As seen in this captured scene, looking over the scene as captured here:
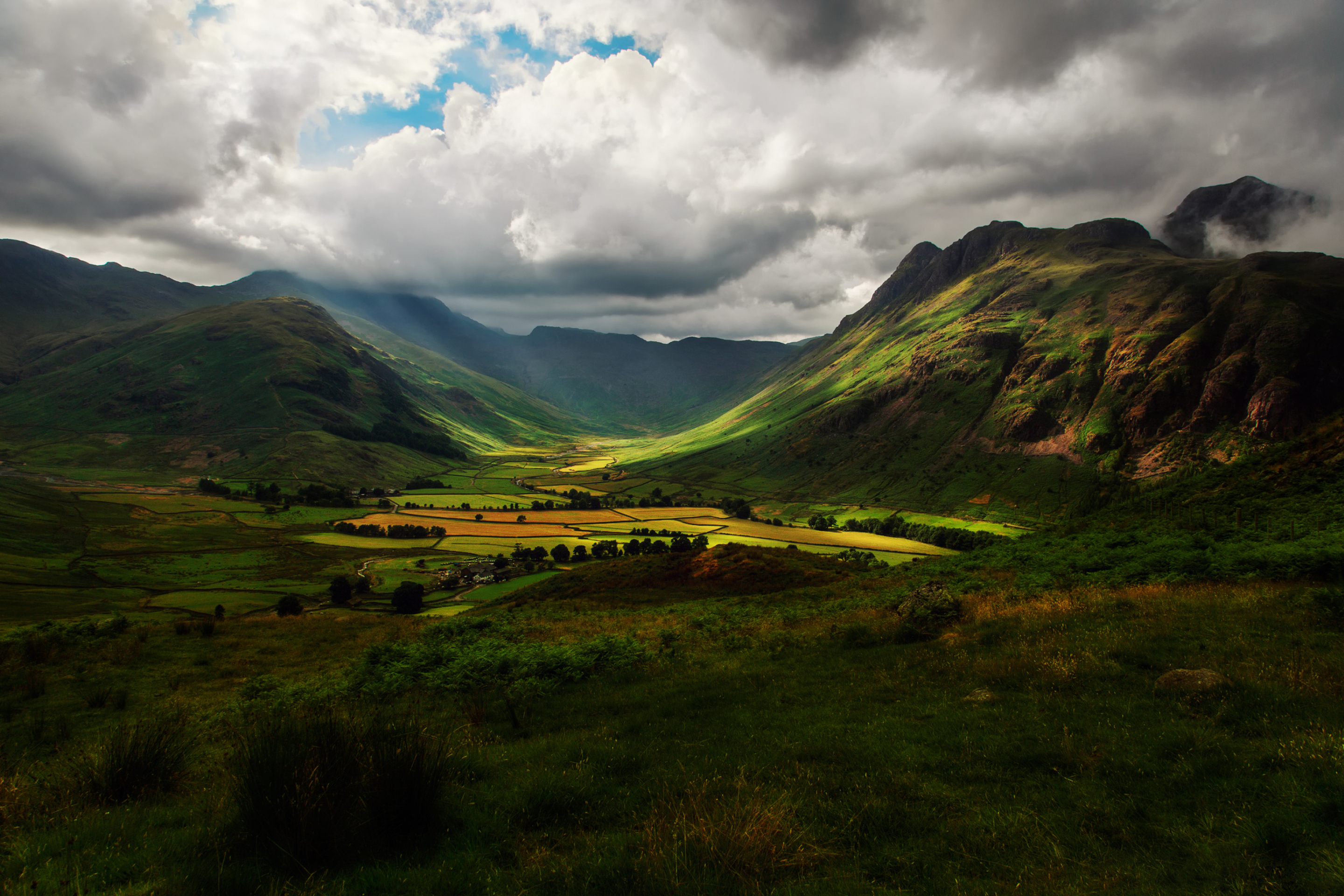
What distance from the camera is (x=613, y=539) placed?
118m

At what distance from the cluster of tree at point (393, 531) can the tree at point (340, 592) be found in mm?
47358

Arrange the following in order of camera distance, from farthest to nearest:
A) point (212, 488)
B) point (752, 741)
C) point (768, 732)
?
point (212, 488), point (768, 732), point (752, 741)

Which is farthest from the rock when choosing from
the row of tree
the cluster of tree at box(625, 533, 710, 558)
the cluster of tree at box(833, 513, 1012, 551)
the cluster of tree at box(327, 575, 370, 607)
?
the row of tree

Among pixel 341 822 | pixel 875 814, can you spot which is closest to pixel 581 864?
pixel 341 822

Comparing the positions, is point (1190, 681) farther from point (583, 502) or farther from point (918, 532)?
point (583, 502)

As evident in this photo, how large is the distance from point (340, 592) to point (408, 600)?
15355 mm

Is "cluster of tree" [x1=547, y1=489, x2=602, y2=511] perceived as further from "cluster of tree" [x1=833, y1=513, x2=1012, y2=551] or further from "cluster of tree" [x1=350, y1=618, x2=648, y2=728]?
"cluster of tree" [x1=350, y1=618, x2=648, y2=728]

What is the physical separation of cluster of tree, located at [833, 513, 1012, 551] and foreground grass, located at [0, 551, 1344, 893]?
120580 mm

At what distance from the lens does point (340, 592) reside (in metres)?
74.9

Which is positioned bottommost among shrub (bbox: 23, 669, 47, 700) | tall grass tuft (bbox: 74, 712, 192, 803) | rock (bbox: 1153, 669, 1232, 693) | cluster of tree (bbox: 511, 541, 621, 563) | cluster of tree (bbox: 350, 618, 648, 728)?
cluster of tree (bbox: 511, 541, 621, 563)

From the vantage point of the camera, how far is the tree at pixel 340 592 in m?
74.1

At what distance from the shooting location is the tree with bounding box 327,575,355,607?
7412 centimetres

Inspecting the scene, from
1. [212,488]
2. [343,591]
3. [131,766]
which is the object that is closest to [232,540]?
[343,591]

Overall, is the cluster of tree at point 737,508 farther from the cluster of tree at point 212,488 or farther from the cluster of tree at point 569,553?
the cluster of tree at point 212,488
